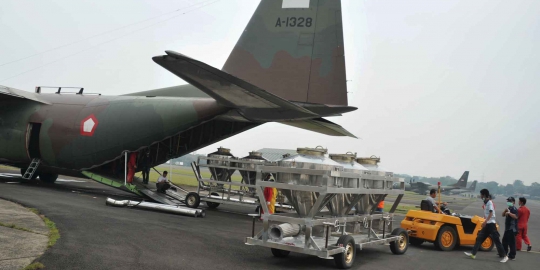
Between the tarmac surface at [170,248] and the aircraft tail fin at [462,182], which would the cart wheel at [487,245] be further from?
the aircraft tail fin at [462,182]

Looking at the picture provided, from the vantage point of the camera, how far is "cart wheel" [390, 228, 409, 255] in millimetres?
11594

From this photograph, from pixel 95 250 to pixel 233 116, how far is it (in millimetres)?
9060

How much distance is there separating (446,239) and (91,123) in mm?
14287

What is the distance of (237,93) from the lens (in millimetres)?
13680

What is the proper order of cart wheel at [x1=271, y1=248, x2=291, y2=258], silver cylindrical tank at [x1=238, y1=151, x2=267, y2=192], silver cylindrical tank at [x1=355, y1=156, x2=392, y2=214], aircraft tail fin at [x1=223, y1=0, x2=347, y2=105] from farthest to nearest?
silver cylindrical tank at [x1=238, y1=151, x2=267, y2=192]
aircraft tail fin at [x1=223, y1=0, x2=347, y2=105]
silver cylindrical tank at [x1=355, y1=156, x2=392, y2=214]
cart wheel at [x1=271, y1=248, x2=291, y2=258]

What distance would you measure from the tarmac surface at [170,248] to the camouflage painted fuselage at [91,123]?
11.1 ft

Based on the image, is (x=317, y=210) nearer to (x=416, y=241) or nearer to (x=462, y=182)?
(x=416, y=241)

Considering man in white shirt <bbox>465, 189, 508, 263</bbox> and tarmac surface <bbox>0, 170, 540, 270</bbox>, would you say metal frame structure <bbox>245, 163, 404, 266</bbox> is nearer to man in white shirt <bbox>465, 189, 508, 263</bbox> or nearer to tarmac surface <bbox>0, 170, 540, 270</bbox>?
tarmac surface <bbox>0, 170, 540, 270</bbox>

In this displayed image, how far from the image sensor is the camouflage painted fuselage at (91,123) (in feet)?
58.1

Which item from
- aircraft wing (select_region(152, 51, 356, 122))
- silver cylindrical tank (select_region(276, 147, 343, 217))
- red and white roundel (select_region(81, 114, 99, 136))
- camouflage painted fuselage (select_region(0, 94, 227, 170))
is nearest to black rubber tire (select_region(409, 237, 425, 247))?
aircraft wing (select_region(152, 51, 356, 122))

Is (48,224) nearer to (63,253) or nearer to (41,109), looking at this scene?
(63,253)

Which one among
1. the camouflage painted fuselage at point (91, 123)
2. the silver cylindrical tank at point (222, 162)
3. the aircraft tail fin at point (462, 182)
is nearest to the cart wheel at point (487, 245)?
the silver cylindrical tank at point (222, 162)

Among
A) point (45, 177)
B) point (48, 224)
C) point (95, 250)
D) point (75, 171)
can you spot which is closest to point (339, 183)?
point (95, 250)

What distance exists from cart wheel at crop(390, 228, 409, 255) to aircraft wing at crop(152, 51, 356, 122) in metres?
3.98
